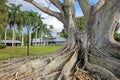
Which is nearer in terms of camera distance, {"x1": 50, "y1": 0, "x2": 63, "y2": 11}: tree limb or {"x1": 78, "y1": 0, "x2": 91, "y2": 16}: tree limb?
{"x1": 78, "y1": 0, "x2": 91, "y2": 16}: tree limb

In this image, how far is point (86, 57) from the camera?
7.64m

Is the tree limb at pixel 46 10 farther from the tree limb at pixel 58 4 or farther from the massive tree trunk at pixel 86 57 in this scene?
the massive tree trunk at pixel 86 57

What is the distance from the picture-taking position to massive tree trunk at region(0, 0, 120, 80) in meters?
6.72

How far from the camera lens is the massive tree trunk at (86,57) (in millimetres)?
6723

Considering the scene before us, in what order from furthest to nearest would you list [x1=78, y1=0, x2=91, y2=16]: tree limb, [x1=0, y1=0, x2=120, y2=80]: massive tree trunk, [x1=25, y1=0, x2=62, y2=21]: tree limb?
1. [x1=25, y1=0, x2=62, y2=21]: tree limb
2. [x1=78, y1=0, x2=91, y2=16]: tree limb
3. [x1=0, y1=0, x2=120, y2=80]: massive tree trunk

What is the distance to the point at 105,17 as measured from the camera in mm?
7863

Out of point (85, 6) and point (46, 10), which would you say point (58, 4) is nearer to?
point (46, 10)

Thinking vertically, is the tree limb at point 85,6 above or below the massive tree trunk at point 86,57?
above

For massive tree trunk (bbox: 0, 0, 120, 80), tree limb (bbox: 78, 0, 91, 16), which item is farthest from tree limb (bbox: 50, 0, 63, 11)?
tree limb (bbox: 78, 0, 91, 16)

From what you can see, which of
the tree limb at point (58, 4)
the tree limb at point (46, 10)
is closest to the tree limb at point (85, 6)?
the tree limb at point (58, 4)

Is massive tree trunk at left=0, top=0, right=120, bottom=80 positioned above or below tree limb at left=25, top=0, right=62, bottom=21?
below

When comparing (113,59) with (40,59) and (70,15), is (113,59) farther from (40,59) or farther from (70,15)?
(70,15)

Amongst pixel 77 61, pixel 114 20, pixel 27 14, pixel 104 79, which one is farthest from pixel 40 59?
pixel 27 14

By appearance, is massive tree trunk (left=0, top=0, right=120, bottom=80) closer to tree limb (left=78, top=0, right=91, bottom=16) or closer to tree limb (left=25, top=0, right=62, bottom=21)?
tree limb (left=78, top=0, right=91, bottom=16)
